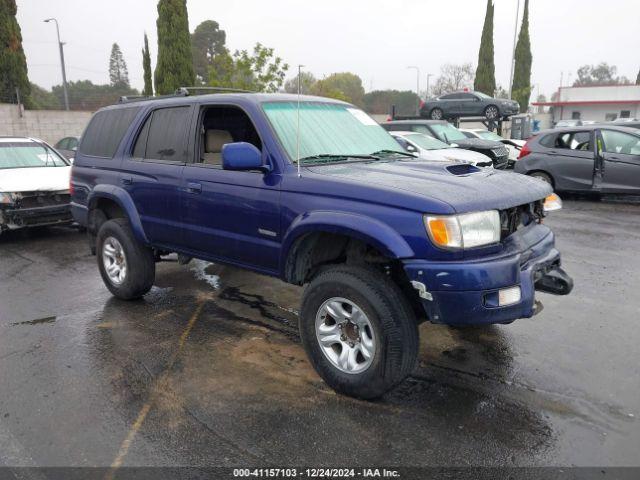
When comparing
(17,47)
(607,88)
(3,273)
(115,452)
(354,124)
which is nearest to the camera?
(115,452)

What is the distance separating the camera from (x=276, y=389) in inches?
137

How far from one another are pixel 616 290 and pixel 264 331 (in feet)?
12.1

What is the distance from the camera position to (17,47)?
2280 centimetres

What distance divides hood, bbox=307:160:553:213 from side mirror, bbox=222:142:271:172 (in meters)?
0.39

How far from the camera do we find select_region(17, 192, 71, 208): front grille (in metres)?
7.97

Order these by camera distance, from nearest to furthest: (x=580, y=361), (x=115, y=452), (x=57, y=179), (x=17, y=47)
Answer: (x=115, y=452) < (x=580, y=361) < (x=57, y=179) < (x=17, y=47)

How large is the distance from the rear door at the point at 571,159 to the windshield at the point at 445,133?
10.6 feet

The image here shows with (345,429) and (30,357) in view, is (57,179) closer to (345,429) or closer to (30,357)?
(30,357)

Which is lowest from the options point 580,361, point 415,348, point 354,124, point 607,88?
point 580,361

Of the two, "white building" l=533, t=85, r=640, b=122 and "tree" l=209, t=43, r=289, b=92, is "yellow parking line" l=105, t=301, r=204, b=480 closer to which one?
"tree" l=209, t=43, r=289, b=92

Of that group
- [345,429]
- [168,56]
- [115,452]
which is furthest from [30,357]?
[168,56]

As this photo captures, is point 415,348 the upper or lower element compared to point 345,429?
upper

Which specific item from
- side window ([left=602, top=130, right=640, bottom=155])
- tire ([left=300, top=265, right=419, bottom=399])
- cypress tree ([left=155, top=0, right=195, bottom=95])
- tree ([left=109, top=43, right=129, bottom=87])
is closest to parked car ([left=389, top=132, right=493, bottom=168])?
side window ([left=602, top=130, right=640, bottom=155])

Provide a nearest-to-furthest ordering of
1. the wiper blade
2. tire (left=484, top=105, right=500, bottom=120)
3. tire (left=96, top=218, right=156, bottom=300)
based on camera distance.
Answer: the wiper blade
tire (left=96, top=218, right=156, bottom=300)
tire (left=484, top=105, right=500, bottom=120)
